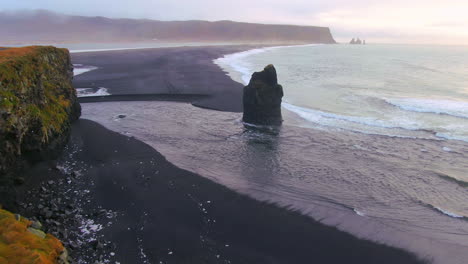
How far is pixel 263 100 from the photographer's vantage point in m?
20.3

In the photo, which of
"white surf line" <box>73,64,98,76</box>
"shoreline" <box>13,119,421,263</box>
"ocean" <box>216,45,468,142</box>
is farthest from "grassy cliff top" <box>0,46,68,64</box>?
"white surf line" <box>73,64,98,76</box>

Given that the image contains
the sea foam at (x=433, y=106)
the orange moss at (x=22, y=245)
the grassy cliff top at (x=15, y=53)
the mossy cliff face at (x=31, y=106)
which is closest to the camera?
the orange moss at (x=22, y=245)

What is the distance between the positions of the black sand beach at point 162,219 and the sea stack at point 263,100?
25.0 ft

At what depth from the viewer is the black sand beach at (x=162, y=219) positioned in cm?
870

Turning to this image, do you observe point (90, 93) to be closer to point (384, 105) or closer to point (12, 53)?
point (12, 53)

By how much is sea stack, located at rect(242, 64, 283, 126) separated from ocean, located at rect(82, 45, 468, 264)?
0.94m

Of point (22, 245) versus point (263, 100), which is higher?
point (263, 100)

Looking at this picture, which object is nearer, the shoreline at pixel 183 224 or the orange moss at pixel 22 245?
the orange moss at pixel 22 245

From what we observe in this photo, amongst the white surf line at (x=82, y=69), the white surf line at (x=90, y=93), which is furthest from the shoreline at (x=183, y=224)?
the white surf line at (x=82, y=69)

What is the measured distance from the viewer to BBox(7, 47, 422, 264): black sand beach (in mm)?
8703

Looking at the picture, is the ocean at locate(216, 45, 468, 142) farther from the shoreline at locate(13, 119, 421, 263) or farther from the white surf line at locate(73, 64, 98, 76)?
the white surf line at locate(73, 64, 98, 76)

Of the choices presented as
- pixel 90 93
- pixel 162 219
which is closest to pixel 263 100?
pixel 162 219

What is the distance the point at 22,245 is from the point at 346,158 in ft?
44.3

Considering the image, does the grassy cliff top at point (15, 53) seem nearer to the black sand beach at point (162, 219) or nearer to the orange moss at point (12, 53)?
the orange moss at point (12, 53)
